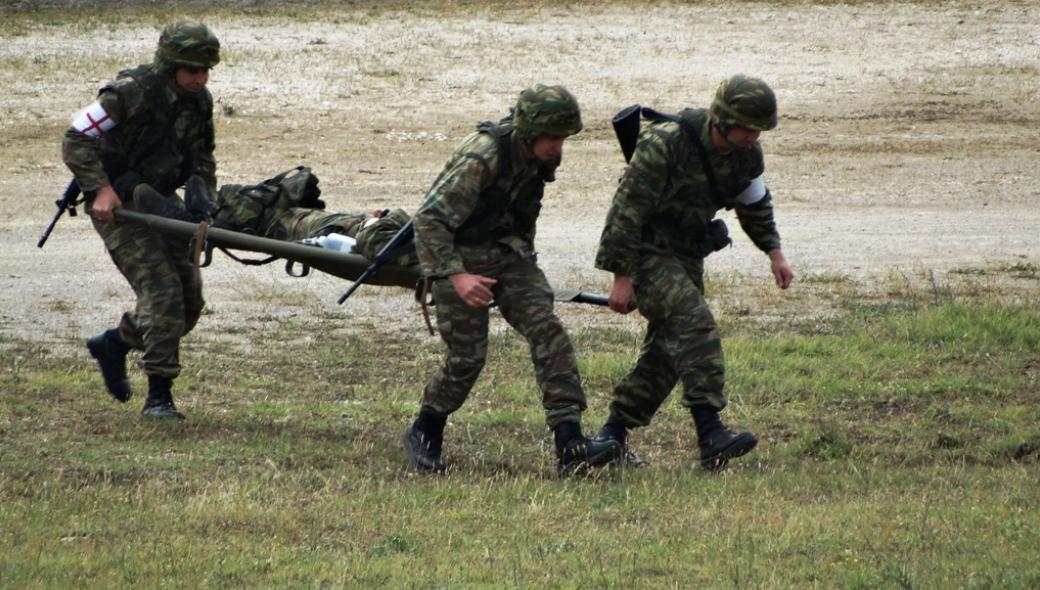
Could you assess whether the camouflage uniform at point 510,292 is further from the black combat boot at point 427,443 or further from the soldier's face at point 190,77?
the soldier's face at point 190,77

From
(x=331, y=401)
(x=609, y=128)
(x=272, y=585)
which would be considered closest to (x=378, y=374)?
(x=331, y=401)

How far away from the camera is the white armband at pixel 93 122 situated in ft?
27.9

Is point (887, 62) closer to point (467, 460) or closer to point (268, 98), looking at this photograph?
point (268, 98)

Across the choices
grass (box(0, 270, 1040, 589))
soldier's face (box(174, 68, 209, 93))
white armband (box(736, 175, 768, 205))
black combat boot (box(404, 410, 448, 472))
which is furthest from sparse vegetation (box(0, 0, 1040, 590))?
soldier's face (box(174, 68, 209, 93))

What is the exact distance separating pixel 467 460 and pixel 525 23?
14952 mm

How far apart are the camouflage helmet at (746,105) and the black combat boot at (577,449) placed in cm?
145

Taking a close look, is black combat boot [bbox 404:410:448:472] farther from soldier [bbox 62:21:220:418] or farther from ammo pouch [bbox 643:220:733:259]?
soldier [bbox 62:21:220:418]

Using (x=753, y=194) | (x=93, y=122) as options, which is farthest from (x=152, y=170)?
(x=753, y=194)

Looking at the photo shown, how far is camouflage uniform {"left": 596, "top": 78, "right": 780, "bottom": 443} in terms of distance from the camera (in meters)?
7.76

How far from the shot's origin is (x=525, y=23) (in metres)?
22.7

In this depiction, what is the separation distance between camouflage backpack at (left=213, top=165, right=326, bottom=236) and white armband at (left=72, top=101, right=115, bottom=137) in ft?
2.24

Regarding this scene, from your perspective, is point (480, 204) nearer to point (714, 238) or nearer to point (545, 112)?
point (545, 112)

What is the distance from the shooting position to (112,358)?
9.27m

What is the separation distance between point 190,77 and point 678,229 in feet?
8.03
